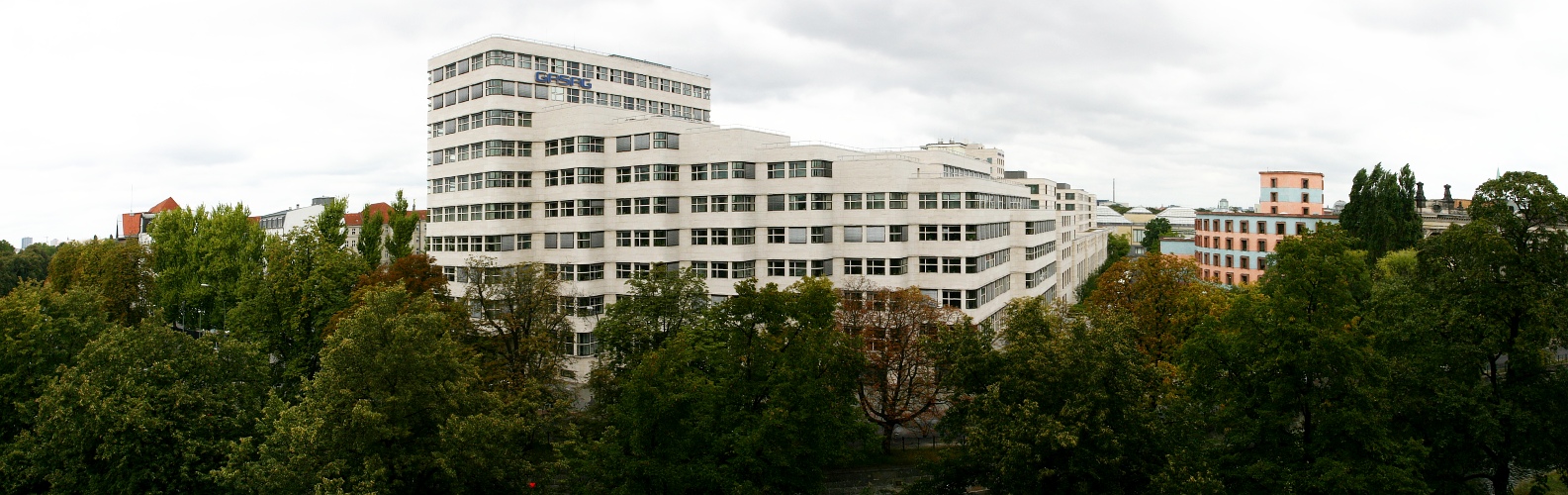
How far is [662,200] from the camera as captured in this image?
79.7 meters

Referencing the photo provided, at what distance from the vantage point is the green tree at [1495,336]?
1307 inches

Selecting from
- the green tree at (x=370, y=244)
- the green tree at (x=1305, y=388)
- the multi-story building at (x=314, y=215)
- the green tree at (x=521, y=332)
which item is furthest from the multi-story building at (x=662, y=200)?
the multi-story building at (x=314, y=215)

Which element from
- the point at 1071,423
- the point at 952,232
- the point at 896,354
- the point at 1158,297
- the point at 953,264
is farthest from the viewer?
the point at 952,232

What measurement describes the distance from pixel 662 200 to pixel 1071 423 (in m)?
52.1

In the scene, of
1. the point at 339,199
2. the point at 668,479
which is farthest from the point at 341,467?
the point at 339,199

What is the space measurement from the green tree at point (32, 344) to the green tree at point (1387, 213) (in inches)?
4022

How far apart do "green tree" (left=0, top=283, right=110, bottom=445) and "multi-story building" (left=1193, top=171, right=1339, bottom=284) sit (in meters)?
113

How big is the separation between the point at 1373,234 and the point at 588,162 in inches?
2960

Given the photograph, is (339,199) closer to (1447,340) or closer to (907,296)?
(907,296)

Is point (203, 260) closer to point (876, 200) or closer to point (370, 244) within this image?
point (370, 244)

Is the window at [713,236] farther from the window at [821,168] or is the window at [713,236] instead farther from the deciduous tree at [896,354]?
the deciduous tree at [896,354]

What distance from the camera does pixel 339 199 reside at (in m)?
84.6

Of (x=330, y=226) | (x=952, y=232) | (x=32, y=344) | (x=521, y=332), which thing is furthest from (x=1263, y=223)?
(x=32, y=344)

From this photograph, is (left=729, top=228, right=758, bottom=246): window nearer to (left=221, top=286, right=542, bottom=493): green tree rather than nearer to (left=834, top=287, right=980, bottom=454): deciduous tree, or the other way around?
(left=834, top=287, right=980, bottom=454): deciduous tree
